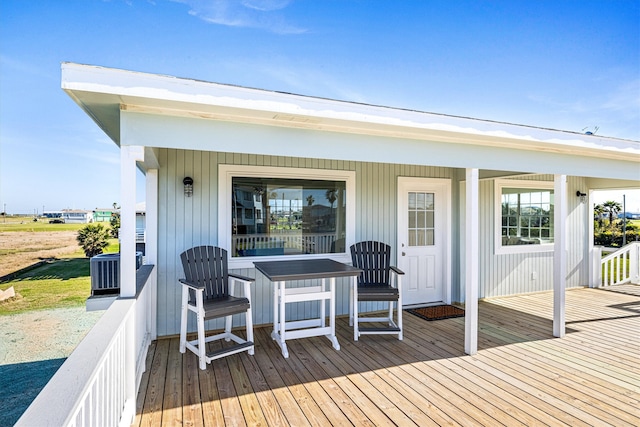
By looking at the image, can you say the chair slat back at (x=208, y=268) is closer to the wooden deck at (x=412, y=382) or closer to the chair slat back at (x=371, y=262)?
the wooden deck at (x=412, y=382)

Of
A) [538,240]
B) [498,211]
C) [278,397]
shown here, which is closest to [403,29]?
[498,211]

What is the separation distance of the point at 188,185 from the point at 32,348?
217 inches

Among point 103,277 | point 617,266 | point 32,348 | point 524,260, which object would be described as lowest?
point 32,348

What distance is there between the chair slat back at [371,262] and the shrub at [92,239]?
13.2 metres

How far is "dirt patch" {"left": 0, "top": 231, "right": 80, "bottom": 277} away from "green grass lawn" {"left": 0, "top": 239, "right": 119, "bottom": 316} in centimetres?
41

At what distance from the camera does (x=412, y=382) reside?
2.90 meters

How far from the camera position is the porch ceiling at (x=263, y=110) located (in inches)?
85.4

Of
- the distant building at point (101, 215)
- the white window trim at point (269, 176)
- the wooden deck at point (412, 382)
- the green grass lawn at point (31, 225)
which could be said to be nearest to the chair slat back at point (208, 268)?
the white window trim at point (269, 176)

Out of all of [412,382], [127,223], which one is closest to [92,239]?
[127,223]

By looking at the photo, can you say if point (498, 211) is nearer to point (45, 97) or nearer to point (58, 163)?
point (45, 97)

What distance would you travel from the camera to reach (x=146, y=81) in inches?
87.1

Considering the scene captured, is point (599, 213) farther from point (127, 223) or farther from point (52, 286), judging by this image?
point (52, 286)

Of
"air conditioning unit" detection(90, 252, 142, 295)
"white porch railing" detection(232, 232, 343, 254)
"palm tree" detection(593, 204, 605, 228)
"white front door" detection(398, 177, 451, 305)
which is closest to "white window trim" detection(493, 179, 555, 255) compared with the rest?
"white front door" detection(398, 177, 451, 305)

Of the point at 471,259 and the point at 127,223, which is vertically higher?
the point at 127,223
